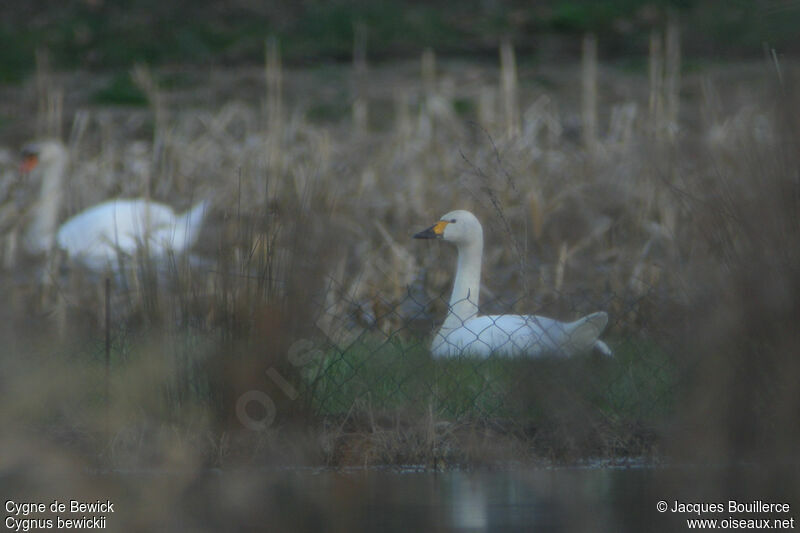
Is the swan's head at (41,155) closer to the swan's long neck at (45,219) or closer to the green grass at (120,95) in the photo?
the swan's long neck at (45,219)

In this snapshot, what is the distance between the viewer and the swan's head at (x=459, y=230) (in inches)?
299

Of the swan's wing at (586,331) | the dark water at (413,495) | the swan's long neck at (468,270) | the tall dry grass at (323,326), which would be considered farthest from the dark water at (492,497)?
the swan's long neck at (468,270)

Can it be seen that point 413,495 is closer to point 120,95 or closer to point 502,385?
point 502,385

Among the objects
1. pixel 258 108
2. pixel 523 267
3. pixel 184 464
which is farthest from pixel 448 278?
pixel 258 108

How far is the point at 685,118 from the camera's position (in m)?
12.5

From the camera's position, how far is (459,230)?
762 cm

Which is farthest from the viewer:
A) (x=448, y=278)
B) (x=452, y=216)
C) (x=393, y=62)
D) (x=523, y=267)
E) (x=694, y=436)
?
(x=393, y=62)

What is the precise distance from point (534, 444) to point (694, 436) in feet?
2.32

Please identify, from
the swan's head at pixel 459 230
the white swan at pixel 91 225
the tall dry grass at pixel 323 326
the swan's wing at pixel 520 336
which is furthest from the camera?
the white swan at pixel 91 225

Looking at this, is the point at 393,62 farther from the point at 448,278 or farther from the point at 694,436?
the point at 694,436

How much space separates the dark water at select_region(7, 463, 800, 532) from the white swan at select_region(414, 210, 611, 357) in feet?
1.92

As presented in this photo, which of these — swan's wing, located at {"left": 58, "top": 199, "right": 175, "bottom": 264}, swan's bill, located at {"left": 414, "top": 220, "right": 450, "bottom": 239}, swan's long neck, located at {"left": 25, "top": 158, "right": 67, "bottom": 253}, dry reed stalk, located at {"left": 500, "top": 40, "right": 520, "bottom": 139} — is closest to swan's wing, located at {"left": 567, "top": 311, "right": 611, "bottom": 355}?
swan's bill, located at {"left": 414, "top": 220, "right": 450, "bottom": 239}

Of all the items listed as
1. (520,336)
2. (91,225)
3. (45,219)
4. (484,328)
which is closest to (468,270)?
(484,328)

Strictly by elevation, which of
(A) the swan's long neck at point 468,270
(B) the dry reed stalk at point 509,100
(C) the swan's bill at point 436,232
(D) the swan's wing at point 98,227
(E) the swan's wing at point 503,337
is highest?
(B) the dry reed stalk at point 509,100
